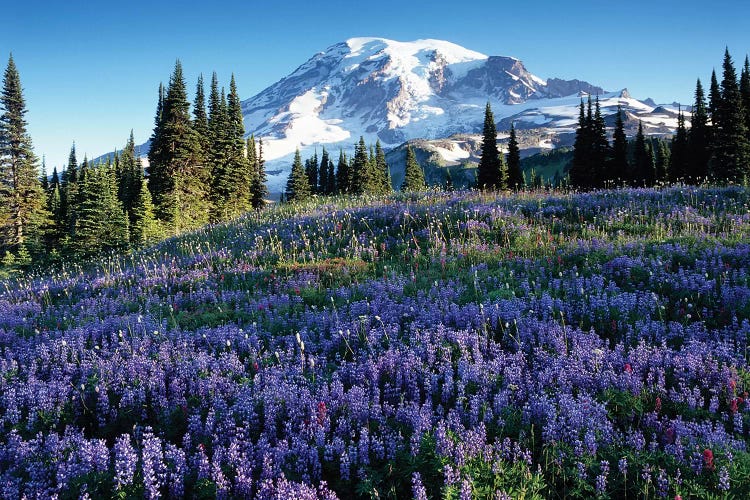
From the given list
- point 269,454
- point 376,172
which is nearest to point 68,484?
point 269,454

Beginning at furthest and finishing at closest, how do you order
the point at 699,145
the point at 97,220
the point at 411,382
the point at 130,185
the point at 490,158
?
the point at 699,145
the point at 130,185
the point at 490,158
the point at 97,220
the point at 411,382

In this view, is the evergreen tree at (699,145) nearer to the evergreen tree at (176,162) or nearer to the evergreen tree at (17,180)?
the evergreen tree at (176,162)

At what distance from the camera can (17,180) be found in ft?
163

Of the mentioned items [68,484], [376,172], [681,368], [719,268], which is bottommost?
[68,484]

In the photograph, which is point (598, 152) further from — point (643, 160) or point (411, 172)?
point (411, 172)

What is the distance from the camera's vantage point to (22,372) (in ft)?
19.1

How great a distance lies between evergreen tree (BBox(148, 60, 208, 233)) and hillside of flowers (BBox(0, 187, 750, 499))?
3665 centimetres

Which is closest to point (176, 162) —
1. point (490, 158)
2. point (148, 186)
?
point (148, 186)

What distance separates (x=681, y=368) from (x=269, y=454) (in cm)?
438

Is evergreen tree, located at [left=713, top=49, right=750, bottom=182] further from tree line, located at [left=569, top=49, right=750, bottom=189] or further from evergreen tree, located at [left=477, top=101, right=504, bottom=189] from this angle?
evergreen tree, located at [left=477, top=101, right=504, bottom=189]

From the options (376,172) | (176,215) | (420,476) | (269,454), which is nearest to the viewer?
(420,476)

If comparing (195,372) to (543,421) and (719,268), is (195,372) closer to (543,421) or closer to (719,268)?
(543,421)

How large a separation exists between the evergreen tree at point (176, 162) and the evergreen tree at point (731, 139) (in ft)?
183

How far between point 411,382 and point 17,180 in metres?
60.9
